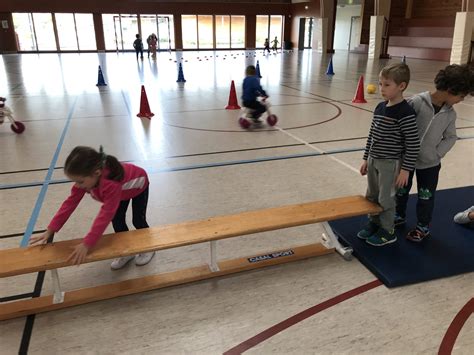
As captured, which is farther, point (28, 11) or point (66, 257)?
point (28, 11)

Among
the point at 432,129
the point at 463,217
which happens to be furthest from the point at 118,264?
the point at 463,217

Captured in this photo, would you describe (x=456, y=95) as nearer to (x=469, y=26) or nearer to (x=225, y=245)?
(x=225, y=245)

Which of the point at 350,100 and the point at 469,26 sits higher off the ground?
the point at 469,26

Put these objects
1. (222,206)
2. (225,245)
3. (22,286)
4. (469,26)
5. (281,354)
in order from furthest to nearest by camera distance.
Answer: (469,26), (222,206), (225,245), (22,286), (281,354)

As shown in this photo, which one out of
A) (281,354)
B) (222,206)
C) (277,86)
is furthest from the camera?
(277,86)

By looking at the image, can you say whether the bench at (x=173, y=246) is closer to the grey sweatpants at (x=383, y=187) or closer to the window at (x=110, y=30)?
the grey sweatpants at (x=383, y=187)

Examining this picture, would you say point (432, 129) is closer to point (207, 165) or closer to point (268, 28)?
point (207, 165)

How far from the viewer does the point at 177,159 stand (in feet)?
15.0

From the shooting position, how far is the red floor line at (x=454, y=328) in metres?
1.81

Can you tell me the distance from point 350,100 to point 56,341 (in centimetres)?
754

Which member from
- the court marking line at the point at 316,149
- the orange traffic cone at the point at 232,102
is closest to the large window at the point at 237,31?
the orange traffic cone at the point at 232,102

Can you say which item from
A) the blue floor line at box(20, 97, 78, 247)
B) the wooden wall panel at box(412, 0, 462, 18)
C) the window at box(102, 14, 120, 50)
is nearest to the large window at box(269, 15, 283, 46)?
the wooden wall panel at box(412, 0, 462, 18)

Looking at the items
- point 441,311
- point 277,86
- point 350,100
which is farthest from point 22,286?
point 277,86

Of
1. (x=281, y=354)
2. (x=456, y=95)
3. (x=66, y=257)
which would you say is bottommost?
(x=281, y=354)
